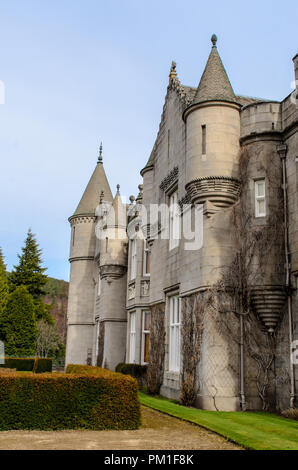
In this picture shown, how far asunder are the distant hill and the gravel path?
196 feet

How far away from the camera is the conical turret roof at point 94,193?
115 ft

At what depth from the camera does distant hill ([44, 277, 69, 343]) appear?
71.8 m

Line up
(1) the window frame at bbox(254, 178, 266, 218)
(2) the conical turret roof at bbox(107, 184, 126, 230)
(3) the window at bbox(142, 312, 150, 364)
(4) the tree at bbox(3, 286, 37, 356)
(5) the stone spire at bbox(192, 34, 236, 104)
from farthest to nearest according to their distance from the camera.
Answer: (4) the tree at bbox(3, 286, 37, 356), (2) the conical turret roof at bbox(107, 184, 126, 230), (3) the window at bbox(142, 312, 150, 364), (5) the stone spire at bbox(192, 34, 236, 104), (1) the window frame at bbox(254, 178, 266, 218)

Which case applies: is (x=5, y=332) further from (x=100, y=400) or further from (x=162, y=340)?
(x=100, y=400)

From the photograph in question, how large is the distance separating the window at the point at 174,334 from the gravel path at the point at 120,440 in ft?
23.3

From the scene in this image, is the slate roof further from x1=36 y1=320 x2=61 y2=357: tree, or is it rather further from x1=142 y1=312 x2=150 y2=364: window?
x1=36 y1=320 x2=61 y2=357: tree

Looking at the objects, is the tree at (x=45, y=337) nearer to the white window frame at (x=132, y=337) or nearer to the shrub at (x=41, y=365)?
the shrub at (x=41, y=365)

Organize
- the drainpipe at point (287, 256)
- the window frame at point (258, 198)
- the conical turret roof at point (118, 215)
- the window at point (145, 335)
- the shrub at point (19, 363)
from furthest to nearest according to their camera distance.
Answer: the shrub at point (19, 363) → the conical turret roof at point (118, 215) → the window at point (145, 335) → the window frame at point (258, 198) → the drainpipe at point (287, 256)

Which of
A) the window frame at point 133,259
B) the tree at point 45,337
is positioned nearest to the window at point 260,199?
the window frame at point 133,259

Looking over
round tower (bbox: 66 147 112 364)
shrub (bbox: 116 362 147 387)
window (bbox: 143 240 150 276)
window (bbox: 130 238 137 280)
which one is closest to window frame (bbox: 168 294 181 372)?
shrub (bbox: 116 362 147 387)

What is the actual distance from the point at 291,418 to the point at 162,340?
710cm

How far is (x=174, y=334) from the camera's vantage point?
57.5 ft

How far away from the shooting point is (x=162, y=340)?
18203 mm

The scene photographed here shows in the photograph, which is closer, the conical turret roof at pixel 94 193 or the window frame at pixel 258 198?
the window frame at pixel 258 198
